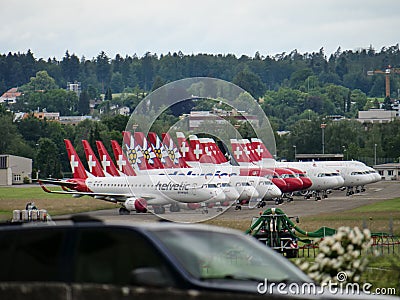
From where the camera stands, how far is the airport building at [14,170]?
92188 millimetres

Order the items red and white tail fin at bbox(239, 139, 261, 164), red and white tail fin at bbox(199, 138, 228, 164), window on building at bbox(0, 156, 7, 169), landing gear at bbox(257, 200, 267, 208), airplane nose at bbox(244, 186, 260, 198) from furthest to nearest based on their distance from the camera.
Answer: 1. window on building at bbox(0, 156, 7, 169)
2. red and white tail fin at bbox(239, 139, 261, 164)
3. red and white tail fin at bbox(199, 138, 228, 164)
4. landing gear at bbox(257, 200, 267, 208)
5. airplane nose at bbox(244, 186, 260, 198)

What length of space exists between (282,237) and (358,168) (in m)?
51.4

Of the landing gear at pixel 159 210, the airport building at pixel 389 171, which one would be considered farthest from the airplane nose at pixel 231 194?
the airport building at pixel 389 171

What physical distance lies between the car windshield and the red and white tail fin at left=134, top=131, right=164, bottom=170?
2168 inches

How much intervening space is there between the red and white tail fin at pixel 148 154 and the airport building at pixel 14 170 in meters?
26.6

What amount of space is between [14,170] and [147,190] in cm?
4314

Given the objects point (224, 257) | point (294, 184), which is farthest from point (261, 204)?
point (224, 257)

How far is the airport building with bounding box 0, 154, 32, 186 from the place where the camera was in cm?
9219

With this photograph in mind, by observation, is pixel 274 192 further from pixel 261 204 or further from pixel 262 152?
pixel 262 152

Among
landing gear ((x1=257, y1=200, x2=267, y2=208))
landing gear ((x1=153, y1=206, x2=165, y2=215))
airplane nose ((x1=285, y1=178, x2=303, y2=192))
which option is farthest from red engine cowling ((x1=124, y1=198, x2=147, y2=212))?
airplane nose ((x1=285, y1=178, x2=303, y2=192))

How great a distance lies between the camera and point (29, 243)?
27.1 ft

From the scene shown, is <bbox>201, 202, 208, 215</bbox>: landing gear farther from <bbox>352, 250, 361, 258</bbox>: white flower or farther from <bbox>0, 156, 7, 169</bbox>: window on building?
<bbox>0, 156, 7, 169</bbox>: window on building

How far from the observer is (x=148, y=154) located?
65625 mm

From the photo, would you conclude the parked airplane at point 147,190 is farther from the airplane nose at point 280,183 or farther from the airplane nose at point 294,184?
the airplane nose at point 294,184
